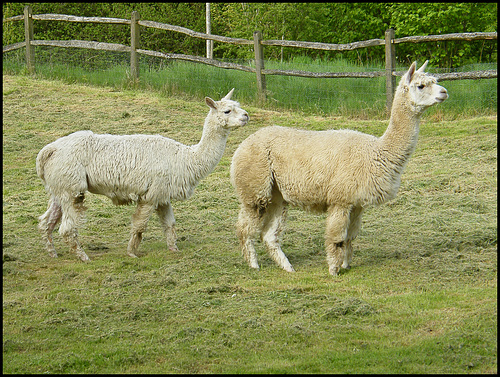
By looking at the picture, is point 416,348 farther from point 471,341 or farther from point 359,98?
point 359,98

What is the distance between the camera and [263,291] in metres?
6.17

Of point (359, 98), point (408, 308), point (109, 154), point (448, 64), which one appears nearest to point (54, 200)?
point (109, 154)

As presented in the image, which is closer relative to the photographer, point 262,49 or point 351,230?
point 351,230

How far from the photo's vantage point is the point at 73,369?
4543mm

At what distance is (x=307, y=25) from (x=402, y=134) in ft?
51.4

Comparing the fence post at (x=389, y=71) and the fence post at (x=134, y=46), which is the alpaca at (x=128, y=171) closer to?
the fence post at (x=389, y=71)

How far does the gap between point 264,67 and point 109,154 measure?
8.62 metres

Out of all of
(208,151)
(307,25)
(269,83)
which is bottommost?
(208,151)

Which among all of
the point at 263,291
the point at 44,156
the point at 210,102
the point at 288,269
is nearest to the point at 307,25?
the point at 210,102

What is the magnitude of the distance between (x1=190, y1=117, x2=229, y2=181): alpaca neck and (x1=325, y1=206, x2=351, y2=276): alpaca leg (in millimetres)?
1866

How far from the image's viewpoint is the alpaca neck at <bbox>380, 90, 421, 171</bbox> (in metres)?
6.61

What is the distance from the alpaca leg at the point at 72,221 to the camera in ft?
24.4

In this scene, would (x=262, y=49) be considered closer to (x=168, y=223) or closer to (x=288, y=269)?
(x=168, y=223)

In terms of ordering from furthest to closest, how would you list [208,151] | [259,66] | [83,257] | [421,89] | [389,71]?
[259,66], [389,71], [208,151], [83,257], [421,89]
